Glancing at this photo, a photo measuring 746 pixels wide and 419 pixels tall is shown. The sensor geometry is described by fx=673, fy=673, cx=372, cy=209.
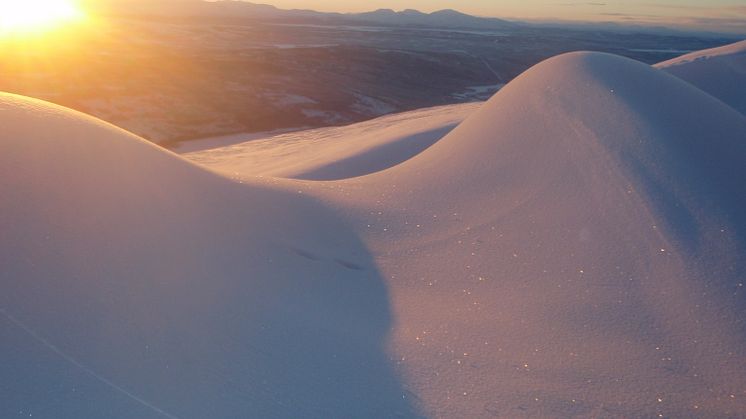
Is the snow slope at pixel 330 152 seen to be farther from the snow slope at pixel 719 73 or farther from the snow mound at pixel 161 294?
the snow slope at pixel 719 73

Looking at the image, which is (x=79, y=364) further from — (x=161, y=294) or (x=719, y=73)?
(x=719, y=73)

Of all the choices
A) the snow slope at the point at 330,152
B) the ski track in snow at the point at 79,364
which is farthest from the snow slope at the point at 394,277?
the snow slope at the point at 330,152

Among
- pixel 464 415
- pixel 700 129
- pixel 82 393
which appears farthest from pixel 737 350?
pixel 82 393

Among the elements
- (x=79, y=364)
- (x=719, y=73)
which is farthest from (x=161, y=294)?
(x=719, y=73)

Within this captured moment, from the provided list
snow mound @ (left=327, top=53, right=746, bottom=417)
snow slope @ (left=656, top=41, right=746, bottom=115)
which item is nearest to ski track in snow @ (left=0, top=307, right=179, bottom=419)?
snow mound @ (left=327, top=53, right=746, bottom=417)

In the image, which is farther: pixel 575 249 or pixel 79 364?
pixel 575 249

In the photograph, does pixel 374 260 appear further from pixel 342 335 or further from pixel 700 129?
pixel 700 129

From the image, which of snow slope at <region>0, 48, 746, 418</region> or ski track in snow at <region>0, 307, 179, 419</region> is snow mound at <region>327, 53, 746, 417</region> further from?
ski track in snow at <region>0, 307, 179, 419</region>
